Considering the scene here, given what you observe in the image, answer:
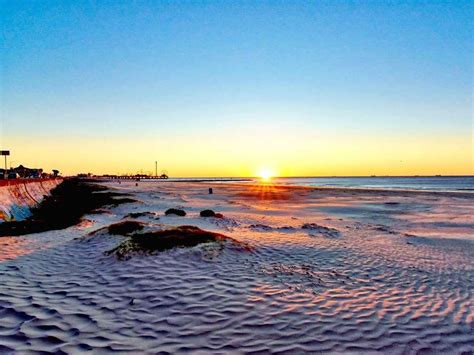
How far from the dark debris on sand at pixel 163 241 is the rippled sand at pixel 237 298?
0.41 metres

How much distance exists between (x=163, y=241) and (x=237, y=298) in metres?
4.95

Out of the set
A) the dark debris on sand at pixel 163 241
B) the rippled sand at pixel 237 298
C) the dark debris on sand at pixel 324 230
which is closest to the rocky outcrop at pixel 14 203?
the rippled sand at pixel 237 298

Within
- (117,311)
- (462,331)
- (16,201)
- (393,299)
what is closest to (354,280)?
(393,299)

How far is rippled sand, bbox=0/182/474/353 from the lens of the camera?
5.98 metres

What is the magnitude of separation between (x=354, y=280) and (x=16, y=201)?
3075cm

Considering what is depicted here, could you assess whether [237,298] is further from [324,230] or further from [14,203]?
[14,203]

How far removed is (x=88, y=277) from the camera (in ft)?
30.7

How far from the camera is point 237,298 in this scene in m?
7.82

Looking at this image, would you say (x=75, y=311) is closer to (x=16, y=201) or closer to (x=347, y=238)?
(x=347, y=238)

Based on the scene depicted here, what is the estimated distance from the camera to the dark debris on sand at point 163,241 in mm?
11258

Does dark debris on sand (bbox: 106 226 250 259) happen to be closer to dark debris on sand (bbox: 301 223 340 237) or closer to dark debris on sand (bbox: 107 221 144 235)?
dark debris on sand (bbox: 107 221 144 235)

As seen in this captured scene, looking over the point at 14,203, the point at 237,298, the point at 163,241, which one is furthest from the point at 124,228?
the point at 14,203

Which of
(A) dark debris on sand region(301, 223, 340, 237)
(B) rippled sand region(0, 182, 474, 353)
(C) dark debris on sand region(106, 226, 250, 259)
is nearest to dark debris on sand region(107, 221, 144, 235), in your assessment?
(B) rippled sand region(0, 182, 474, 353)

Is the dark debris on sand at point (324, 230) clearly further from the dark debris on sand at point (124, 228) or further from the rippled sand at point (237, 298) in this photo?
the dark debris on sand at point (124, 228)
